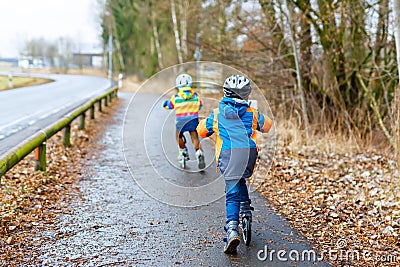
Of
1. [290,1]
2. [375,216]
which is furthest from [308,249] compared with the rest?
[290,1]

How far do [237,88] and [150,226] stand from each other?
195 centimetres

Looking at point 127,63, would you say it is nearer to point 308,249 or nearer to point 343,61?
point 343,61

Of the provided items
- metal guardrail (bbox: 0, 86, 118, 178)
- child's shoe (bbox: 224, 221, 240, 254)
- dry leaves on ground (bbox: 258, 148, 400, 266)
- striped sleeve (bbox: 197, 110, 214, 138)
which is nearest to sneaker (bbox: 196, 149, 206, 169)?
dry leaves on ground (bbox: 258, 148, 400, 266)

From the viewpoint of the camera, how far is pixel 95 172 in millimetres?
8688

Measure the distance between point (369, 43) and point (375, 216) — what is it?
323 inches

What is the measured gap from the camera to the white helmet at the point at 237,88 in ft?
16.4

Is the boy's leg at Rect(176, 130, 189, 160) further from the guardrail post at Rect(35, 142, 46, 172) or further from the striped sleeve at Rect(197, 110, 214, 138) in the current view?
the striped sleeve at Rect(197, 110, 214, 138)

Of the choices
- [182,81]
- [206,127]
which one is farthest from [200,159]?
[206,127]

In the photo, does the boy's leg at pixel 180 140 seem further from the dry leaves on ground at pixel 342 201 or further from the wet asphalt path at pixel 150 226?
the dry leaves on ground at pixel 342 201

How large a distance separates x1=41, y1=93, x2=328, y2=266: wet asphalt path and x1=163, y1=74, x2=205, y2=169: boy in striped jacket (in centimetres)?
22

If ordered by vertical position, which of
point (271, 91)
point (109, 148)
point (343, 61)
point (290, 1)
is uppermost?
point (290, 1)

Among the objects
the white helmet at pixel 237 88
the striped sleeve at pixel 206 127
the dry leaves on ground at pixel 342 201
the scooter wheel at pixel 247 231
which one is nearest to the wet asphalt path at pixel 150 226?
the scooter wheel at pixel 247 231

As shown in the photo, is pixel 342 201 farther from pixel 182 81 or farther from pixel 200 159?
pixel 182 81

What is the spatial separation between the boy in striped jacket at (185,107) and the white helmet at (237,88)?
10.4 ft
